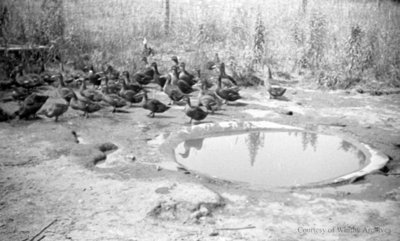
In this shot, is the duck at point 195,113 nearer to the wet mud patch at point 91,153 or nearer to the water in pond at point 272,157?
the water in pond at point 272,157

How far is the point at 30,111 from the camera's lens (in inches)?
382

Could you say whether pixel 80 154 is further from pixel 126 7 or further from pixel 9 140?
pixel 126 7

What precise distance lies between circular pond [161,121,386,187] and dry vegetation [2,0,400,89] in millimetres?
4519

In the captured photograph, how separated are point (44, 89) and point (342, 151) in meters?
7.89

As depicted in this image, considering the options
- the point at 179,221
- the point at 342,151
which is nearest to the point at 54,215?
the point at 179,221

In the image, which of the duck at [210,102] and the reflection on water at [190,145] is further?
the duck at [210,102]

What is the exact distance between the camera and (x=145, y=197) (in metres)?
6.38

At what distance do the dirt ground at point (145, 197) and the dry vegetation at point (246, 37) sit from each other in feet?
15.2

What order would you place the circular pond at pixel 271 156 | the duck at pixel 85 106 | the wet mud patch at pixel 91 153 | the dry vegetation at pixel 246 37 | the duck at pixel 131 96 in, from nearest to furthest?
the circular pond at pixel 271 156 < the wet mud patch at pixel 91 153 < the duck at pixel 85 106 < the duck at pixel 131 96 < the dry vegetation at pixel 246 37

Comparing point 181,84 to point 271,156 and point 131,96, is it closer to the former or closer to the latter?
point 131,96

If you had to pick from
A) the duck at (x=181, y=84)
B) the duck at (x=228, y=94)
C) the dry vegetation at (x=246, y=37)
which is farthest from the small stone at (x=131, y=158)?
the dry vegetation at (x=246, y=37)

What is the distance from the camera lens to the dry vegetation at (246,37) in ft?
44.8

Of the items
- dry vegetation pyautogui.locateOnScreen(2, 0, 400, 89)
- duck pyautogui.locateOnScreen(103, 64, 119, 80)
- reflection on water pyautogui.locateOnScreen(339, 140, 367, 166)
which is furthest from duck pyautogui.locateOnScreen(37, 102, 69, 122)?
reflection on water pyautogui.locateOnScreen(339, 140, 367, 166)

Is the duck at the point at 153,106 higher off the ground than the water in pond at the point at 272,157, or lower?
higher
